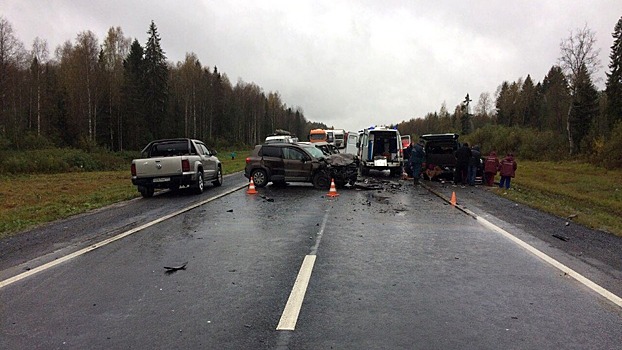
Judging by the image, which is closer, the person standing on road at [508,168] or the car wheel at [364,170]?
the person standing on road at [508,168]

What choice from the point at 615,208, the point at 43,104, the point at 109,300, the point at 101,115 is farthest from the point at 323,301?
the point at 43,104

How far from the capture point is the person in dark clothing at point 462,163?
63.0 ft

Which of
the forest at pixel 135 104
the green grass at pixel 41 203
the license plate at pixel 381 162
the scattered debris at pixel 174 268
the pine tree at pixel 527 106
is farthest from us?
the pine tree at pixel 527 106

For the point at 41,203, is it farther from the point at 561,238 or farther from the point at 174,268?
the point at 561,238

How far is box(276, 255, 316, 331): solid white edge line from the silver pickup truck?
31.3 feet

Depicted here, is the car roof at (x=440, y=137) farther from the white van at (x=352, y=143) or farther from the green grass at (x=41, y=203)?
the green grass at (x=41, y=203)

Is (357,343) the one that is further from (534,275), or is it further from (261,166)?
(261,166)

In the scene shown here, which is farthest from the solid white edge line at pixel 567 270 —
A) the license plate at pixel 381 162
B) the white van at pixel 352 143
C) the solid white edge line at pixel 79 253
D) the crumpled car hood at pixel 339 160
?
the white van at pixel 352 143

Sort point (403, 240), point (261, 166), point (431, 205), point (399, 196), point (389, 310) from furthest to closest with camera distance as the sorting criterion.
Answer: point (261, 166)
point (399, 196)
point (431, 205)
point (403, 240)
point (389, 310)

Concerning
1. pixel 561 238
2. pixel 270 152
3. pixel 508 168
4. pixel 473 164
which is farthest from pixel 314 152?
pixel 561 238

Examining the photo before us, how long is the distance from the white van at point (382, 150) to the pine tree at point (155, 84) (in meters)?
40.5

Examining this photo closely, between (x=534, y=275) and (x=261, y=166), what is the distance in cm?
1297

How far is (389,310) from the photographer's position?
4.37 meters

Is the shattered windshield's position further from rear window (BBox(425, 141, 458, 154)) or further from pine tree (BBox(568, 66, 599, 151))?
pine tree (BBox(568, 66, 599, 151))
